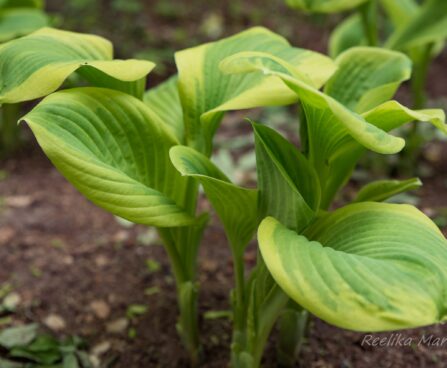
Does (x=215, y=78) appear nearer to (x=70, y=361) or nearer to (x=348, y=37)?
→ (x=70, y=361)

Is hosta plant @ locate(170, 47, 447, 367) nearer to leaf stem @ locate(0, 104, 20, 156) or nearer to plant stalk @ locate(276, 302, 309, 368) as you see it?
plant stalk @ locate(276, 302, 309, 368)

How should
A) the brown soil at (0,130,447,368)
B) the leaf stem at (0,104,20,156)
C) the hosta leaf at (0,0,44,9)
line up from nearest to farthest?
the brown soil at (0,130,447,368) < the hosta leaf at (0,0,44,9) < the leaf stem at (0,104,20,156)

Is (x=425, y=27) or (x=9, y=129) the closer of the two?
(x=425, y=27)

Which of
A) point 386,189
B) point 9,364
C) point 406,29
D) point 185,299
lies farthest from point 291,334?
point 406,29

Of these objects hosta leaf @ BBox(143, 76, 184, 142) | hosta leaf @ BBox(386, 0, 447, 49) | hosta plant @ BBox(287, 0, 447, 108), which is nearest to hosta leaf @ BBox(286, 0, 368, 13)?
hosta plant @ BBox(287, 0, 447, 108)

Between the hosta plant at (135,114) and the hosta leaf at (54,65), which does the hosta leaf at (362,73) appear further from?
the hosta leaf at (54,65)

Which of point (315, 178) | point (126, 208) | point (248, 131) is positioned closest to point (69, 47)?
point (126, 208)

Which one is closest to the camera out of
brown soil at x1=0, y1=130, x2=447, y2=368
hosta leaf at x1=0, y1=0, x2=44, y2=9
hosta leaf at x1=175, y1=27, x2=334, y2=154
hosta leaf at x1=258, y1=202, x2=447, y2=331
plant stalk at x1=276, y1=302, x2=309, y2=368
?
hosta leaf at x1=258, y1=202, x2=447, y2=331
